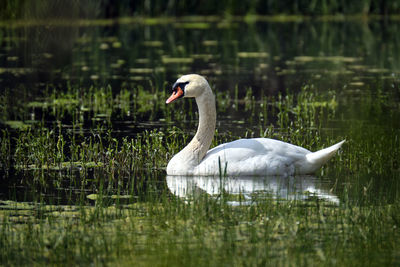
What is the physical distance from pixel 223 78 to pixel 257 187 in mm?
10542

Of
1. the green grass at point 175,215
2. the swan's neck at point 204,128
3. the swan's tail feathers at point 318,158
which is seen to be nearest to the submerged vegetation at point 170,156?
the green grass at point 175,215

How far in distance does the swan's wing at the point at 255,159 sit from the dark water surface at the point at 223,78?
0.46 metres

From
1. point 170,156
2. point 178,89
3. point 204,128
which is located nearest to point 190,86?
point 178,89

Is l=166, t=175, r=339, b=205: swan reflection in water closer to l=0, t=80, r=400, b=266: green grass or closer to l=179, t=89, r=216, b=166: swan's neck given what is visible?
l=0, t=80, r=400, b=266: green grass

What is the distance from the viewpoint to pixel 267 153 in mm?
9922

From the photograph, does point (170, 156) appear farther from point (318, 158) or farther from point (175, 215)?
point (175, 215)

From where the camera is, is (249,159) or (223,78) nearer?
(249,159)

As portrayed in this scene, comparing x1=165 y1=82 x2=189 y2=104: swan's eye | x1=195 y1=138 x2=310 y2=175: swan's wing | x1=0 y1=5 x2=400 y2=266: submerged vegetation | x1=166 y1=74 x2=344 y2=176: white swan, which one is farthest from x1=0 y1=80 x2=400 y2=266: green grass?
x1=165 y1=82 x2=189 y2=104: swan's eye

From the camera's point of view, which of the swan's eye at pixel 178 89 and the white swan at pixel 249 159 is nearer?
the white swan at pixel 249 159

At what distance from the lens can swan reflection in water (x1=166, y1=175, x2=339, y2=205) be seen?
28.8ft

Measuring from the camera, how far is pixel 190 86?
34.3ft

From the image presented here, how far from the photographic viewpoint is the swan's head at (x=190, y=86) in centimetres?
1045

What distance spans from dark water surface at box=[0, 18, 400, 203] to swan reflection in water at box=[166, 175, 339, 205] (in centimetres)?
20

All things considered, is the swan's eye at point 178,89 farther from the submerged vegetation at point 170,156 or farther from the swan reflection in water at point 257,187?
the swan reflection in water at point 257,187
